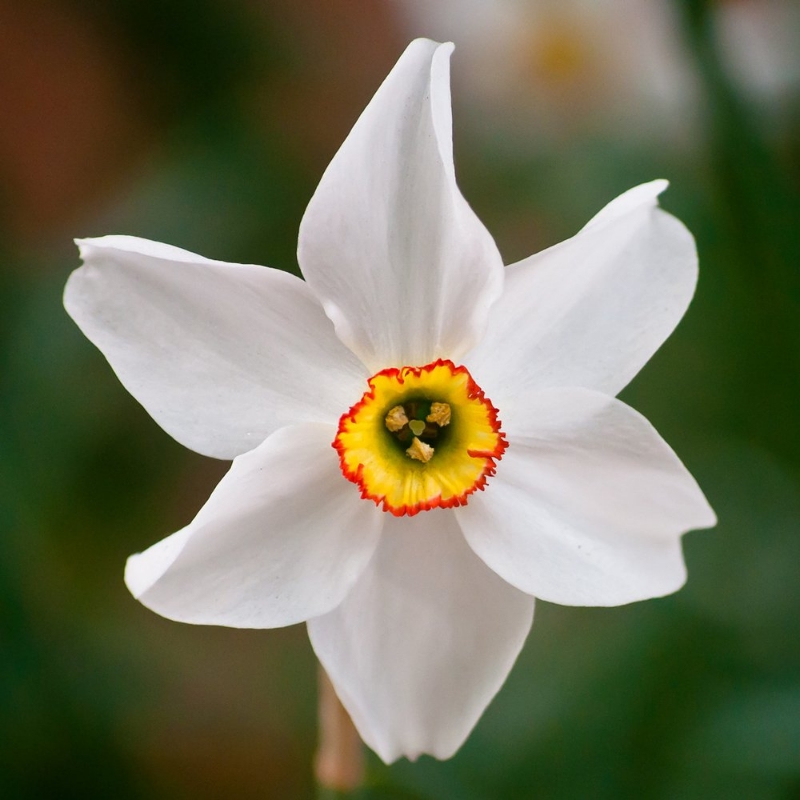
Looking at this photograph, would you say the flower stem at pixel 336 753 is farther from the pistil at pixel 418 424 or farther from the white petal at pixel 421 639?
A: the pistil at pixel 418 424

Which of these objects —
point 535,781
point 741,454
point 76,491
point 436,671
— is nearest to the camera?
point 436,671

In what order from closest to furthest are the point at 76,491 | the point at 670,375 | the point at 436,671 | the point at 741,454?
the point at 436,671
the point at 741,454
the point at 670,375
the point at 76,491

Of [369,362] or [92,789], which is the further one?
[92,789]

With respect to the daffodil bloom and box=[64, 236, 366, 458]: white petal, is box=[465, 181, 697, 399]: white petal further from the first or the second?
box=[64, 236, 366, 458]: white petal

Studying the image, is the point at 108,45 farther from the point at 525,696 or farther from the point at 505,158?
the point at 525,696

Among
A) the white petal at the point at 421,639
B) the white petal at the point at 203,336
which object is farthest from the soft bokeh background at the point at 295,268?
the white petal at the point at 203,336

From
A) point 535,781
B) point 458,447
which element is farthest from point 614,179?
point 458,447

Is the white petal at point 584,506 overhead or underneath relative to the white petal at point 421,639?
overhead

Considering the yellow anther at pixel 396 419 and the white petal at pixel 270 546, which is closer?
the white petal at pixel 270 546
